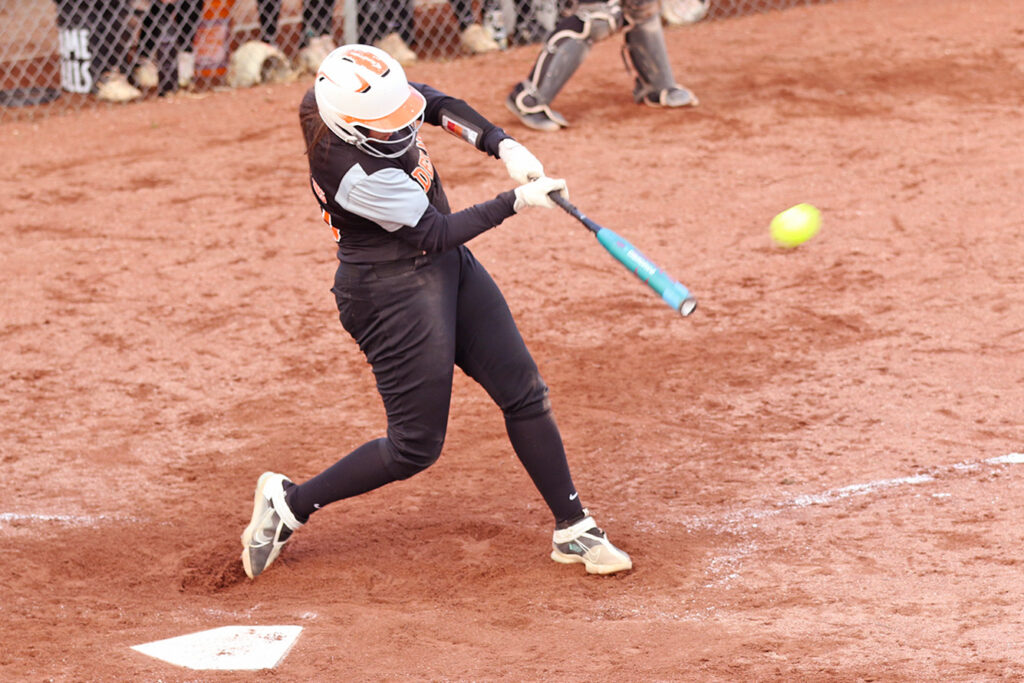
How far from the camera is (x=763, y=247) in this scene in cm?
702

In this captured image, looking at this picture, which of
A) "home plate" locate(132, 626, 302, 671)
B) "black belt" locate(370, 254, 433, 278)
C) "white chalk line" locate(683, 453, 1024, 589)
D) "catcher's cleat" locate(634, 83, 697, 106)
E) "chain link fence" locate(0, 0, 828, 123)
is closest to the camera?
"home plate" locate(132, 626, 302, 671)

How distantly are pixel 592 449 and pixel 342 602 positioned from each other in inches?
57.9

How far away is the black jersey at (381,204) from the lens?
361 cm

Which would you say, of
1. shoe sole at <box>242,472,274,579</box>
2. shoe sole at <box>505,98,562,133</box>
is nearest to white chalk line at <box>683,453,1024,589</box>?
shoe sole at <box>242,472,274,579</box>

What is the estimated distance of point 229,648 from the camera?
3600mm

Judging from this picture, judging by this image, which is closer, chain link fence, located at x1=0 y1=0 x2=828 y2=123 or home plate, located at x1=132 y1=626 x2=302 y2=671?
home plate, located at x1=132 y1=626 x2=302 y2=671

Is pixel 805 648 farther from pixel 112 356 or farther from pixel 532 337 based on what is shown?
pixel 112 356

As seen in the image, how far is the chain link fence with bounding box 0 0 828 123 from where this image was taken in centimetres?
982

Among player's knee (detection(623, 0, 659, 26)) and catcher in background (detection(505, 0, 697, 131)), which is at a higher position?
player's knee (detection(623, 0, 659, 26))

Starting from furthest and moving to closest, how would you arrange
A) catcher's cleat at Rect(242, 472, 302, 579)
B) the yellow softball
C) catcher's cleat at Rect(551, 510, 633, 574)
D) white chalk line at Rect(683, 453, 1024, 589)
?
the yellow softball, white chalk line at Rect(683, 453, 1024, 589), catcher's cleat at Rect(242, 472, 302, 579), catcher's cleat at Rect(551, 510, 633, 574)

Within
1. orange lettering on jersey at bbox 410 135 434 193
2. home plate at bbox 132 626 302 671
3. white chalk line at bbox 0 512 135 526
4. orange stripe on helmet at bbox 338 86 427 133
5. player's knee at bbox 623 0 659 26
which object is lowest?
white chalk line at bbox 0 512 135 526

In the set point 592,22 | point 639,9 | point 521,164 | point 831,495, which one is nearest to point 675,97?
point 639,9

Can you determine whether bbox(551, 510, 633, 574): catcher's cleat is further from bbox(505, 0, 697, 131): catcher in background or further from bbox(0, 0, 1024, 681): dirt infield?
bbox(505, 0, 697, 131): catcher in background

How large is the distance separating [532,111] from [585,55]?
564 mm
